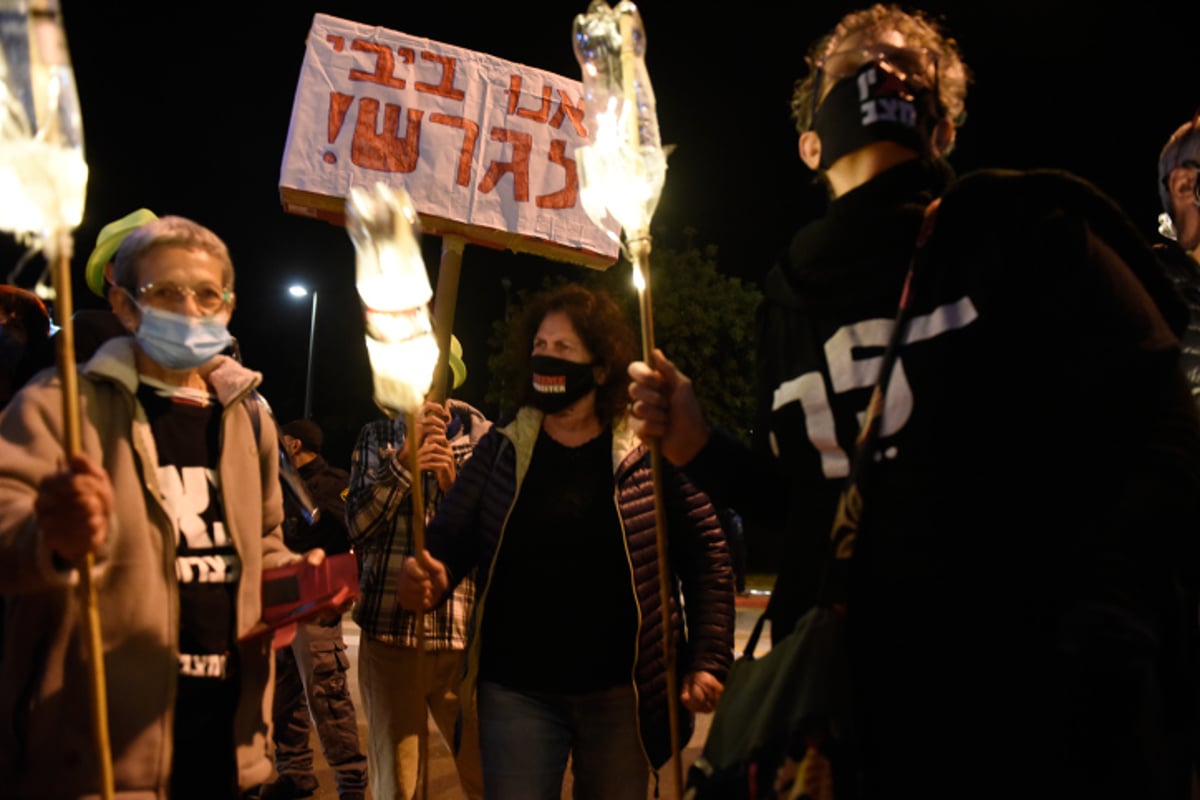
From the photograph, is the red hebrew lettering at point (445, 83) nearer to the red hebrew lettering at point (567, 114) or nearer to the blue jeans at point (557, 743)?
the red hebrew lettering at point (567, 114)

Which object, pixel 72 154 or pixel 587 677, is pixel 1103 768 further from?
pixel 72 154

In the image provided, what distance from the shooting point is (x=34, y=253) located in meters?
2.19

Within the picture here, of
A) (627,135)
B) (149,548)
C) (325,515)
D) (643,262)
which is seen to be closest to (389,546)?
(325,515)

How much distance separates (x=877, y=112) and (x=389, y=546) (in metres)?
3.37

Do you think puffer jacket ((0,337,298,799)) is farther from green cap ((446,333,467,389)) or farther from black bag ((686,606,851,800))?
green cap ((446,333,467,389))

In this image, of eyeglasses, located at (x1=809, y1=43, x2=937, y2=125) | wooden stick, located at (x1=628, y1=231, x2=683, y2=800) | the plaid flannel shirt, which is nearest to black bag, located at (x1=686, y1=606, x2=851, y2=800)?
wooden stick, located at (x1=628, y1=231, x2=683, y2=800)

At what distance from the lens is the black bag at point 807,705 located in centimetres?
180

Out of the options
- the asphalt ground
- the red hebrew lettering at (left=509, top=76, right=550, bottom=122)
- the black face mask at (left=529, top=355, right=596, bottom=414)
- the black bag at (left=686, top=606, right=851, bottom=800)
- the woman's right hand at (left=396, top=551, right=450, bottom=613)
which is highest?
the red hebrew lettering at (left=509, top=76, right=550, bottom=122)

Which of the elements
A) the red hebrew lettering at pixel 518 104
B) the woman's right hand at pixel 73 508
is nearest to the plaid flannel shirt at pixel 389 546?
the red hebrew lettering at pixel 518 104

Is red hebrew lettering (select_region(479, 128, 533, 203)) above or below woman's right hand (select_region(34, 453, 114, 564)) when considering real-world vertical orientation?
above

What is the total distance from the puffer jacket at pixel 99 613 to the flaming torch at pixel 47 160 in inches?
11.8

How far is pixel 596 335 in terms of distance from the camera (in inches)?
161

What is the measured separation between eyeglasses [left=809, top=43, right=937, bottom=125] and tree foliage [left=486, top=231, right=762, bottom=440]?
2392 cm

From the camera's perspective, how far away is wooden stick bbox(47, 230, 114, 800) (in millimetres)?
2043
